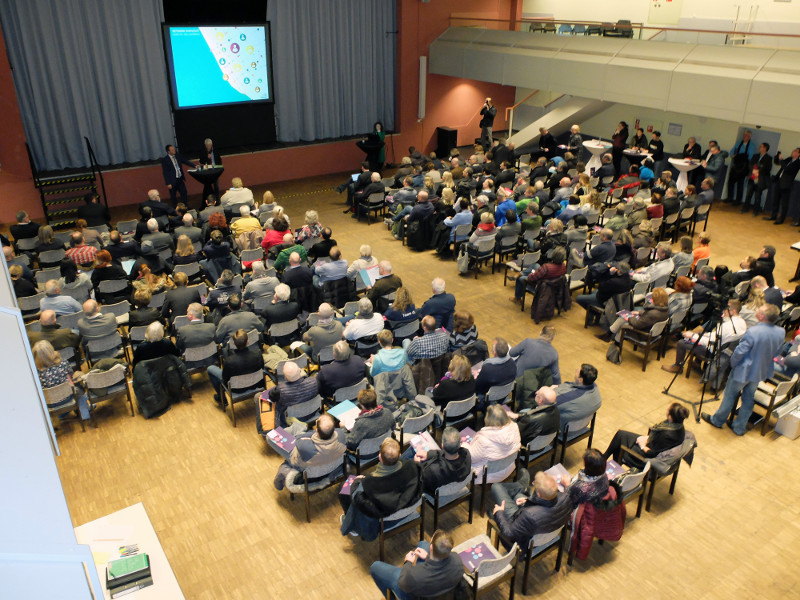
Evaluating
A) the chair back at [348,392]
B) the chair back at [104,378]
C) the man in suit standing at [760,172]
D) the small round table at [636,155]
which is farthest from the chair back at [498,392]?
the small round table at [636,155]

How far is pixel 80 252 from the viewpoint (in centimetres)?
904

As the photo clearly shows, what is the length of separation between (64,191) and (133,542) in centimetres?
1113

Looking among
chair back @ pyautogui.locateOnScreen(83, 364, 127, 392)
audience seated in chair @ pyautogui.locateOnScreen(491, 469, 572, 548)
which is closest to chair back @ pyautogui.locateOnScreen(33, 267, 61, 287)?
chair back @ pyautogui.locateOnScreen(83, 364, 127, 392)

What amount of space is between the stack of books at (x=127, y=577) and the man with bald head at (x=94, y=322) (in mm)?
3937

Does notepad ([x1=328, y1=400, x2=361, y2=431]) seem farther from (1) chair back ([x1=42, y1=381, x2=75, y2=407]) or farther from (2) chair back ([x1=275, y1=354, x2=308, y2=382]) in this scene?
(1) chair back ([x1=42, y1=381, x2=75, y2=407])

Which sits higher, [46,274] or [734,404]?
[46,274]

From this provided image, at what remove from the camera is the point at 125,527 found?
4.14 metres

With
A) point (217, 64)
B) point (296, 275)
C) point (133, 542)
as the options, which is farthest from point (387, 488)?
point (217, 64)

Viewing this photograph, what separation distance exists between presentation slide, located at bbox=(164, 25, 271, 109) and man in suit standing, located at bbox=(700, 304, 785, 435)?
12418 millimetres

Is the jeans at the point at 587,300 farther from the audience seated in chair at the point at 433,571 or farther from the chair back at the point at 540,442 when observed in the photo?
the audience seated in chair at the point at 433,571

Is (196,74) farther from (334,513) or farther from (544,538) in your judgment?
(544,538)

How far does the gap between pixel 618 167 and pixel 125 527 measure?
47.5ft

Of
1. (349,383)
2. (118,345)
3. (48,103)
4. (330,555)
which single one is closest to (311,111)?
(48,103)

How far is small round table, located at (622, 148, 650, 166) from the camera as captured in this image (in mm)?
14453
